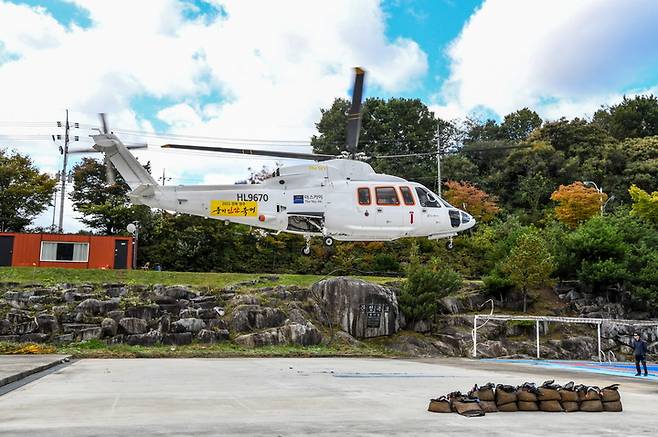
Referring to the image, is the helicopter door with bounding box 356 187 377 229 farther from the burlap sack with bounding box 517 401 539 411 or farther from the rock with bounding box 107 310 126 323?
the rock with bounding box 107 310 126 323

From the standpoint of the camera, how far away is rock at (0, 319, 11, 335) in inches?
910

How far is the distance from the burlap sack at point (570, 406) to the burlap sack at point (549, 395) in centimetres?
14

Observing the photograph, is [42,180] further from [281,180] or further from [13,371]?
[13,371]

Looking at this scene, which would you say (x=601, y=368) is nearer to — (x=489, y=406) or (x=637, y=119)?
(x=489, y=406)

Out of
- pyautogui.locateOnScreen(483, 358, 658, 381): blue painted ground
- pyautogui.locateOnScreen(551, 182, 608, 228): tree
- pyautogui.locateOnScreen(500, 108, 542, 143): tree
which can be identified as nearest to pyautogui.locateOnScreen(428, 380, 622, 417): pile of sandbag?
pyautogui.locateOnScreen(483, 358, 658, 381): blue painted ground

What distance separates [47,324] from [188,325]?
6106 mm

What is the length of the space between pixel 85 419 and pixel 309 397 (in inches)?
161

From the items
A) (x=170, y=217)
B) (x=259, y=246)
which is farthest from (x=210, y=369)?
(x=170, y=217)

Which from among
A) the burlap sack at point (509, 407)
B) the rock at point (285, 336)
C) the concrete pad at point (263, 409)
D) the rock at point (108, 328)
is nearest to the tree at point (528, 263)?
the rock at point (285, 336)

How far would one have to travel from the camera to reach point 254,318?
2614 cm

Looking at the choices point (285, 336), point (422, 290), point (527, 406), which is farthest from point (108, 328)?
point (527, 406)

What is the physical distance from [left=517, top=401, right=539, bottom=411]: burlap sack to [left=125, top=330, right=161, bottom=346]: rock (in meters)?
19.1

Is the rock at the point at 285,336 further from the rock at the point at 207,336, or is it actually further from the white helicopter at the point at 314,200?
the white helicopter at the point at 314,200

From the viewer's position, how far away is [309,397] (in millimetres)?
10039
